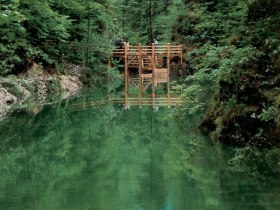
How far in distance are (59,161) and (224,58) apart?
434 cm

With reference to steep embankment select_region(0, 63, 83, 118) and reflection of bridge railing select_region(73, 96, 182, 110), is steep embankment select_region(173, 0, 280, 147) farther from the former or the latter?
steep embankment select_region(0, 63, 83, 118)

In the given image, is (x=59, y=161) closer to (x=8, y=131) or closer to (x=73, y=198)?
(x=73, y=198)

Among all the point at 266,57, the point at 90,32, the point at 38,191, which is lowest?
the point at 38,191

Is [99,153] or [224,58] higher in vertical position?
[224,58]

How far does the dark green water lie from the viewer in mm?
7402

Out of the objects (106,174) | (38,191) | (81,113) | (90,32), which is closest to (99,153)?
(106,174)

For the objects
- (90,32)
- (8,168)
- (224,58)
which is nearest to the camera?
(8,168)

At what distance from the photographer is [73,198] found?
7.64 metres

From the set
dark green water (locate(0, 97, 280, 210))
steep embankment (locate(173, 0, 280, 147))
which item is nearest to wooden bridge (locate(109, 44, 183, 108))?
dark green water (locate(0, 97, 280, 210))

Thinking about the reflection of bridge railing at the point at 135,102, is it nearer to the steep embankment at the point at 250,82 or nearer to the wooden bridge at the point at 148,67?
the wooden bridge at the point at 148,67

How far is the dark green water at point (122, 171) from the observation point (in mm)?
7402

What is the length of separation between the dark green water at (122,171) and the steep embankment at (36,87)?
5038 mm

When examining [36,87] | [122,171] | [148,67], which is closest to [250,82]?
[122,171]

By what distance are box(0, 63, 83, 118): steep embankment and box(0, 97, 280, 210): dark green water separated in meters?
5.04
